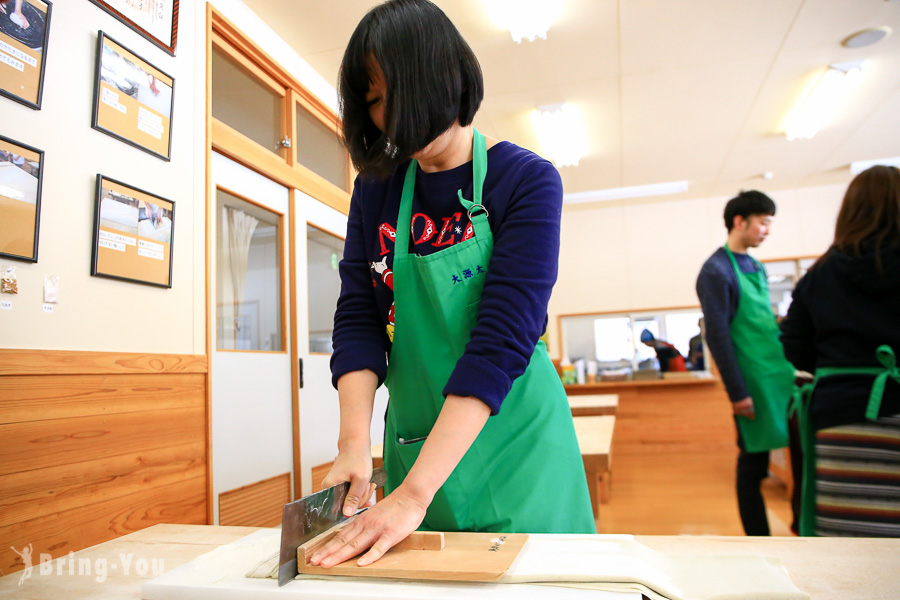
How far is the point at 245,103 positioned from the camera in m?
2.88

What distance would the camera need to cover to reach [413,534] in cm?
73

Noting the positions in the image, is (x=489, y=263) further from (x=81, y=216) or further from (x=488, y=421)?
(x=81, y=216)

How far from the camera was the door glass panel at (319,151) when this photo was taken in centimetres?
341

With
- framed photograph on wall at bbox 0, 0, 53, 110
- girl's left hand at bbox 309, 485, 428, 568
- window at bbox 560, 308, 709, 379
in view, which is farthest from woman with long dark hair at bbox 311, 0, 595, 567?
window at bbox 560, 308, 709, 379

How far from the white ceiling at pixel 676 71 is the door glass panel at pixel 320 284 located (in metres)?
1.04

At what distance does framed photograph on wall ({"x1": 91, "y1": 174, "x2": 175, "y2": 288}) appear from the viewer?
1771mm

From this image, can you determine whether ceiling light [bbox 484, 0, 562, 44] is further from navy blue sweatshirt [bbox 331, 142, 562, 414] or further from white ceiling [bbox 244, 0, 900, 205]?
navy blue sweatshirt [bbox 331, 142, 562, 414]

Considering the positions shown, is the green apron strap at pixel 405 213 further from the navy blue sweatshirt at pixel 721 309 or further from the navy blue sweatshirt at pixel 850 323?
the navy blue sweatshirt at pixel 721 309

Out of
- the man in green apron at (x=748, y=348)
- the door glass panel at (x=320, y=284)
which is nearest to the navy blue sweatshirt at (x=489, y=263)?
the man in green apron at (x=748, y=348)

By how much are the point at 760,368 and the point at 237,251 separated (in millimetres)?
2290

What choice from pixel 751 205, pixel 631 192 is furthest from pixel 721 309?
pixel 631 192

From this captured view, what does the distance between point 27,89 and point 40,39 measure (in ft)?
0.54

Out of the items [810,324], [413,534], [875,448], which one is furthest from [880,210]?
[413,534]

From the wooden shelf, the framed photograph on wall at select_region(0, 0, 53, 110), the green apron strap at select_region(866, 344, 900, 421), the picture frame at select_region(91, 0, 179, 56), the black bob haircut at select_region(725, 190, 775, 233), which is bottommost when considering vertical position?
the wooden shelf
